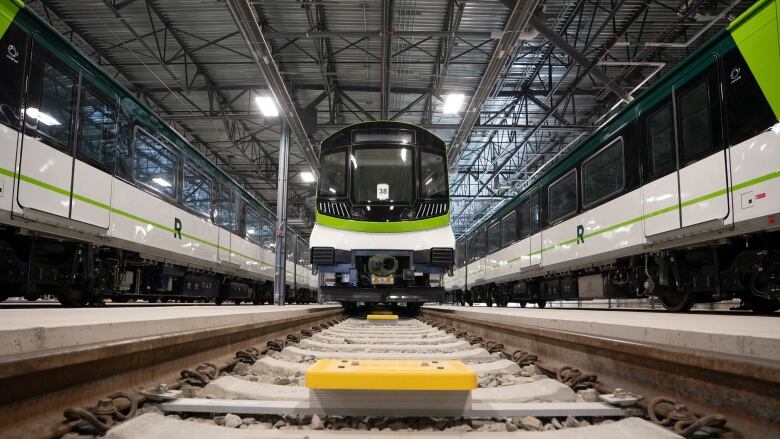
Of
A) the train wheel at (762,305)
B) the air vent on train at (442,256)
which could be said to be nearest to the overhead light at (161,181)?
the air vent on train at (442,256)

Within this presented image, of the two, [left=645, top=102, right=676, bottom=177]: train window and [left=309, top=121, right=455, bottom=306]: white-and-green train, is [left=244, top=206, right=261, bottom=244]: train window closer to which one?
[left=309, top=121, right=455, bottom=306]: white-and-green train

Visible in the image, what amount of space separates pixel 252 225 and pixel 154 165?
6.41m

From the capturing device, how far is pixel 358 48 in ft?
36.6

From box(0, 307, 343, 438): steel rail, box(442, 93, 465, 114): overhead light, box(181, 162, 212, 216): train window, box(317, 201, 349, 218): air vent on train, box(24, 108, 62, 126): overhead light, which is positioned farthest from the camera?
box(442, 93, 465, 114): overhead light

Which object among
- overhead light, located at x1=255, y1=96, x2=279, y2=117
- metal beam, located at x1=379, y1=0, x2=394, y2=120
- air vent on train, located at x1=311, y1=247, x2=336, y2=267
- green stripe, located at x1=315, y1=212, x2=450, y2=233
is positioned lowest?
air vent on train, located at x1=311, y1=247, x2=336, y2=267

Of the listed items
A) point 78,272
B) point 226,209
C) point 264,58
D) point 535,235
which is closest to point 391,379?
point 78,272

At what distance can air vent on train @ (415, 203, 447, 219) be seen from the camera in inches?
292

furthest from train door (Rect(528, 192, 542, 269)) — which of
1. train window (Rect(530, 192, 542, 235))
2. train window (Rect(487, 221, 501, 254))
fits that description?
train window (Rect(487, 221, 501, 254))

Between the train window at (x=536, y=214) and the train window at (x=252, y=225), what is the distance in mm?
7088

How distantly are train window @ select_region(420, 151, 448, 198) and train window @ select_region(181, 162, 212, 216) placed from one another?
13.7ft

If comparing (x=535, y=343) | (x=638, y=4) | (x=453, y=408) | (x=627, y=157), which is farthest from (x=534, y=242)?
(x=453, y=408)

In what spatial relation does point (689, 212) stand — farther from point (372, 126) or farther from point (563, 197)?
point (372, 126)

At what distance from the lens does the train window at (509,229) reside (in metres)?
12.6

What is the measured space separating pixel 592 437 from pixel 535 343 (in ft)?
5.43
